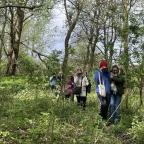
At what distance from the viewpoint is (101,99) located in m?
16.5

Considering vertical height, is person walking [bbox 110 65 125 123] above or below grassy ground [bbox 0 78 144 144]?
above

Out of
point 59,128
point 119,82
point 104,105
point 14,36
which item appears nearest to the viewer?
point 59,128

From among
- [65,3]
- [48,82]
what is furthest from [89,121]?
[65,3]

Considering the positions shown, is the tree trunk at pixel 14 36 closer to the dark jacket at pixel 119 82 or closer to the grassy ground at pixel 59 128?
the grassy ground at pixel 59 128

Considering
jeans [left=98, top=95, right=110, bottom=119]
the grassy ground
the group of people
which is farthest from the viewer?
jeans [left=98, top=95, right=110, bottom=119]

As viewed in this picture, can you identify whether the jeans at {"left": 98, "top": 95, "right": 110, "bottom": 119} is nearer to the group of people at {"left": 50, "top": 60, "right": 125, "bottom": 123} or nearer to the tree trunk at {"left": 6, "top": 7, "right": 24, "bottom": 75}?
the group of people at {"left": 50, "top": 60, "right": 125, "bottom": 123}

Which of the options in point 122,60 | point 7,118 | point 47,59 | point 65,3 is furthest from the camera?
point 65,3

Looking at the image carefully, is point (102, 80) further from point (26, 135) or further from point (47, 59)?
point (26, 135)

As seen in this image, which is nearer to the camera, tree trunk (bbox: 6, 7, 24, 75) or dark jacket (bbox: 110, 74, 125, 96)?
dark jacket (bbox: 110, 74, 125, 96)

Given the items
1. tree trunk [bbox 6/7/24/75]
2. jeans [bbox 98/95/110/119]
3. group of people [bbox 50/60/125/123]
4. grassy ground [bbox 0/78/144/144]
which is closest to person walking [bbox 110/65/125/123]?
group of people [bbox 50/60/125/123]

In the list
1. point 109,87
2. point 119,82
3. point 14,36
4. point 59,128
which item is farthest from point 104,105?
point 14,36

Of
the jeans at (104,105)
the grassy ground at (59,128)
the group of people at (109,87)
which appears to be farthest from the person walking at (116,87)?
the grassy ground at (59,128)

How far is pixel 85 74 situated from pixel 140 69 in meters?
4.18

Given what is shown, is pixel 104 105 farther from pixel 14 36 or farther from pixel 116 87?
pixel 14 36
